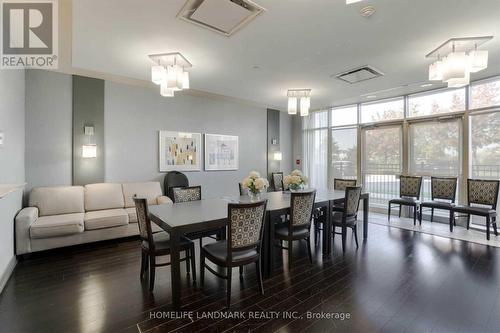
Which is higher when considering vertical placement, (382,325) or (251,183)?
(251,183)

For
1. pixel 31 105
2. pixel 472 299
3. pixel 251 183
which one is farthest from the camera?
pixel 31 105

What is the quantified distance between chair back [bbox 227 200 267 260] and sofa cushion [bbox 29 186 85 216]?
318cm

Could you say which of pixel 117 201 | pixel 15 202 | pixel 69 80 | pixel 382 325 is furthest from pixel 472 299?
pixel 69 80

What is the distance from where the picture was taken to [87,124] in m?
4.32

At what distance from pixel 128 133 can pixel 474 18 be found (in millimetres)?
5437

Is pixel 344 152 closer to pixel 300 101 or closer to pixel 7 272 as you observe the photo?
pixel 300 101

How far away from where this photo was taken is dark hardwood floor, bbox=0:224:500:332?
1982 mm

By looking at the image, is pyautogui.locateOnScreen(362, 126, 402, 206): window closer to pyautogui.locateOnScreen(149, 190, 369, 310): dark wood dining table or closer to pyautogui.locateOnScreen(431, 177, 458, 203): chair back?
pyautogui.locateOnScreen(431, 177, 458, 203): chair back

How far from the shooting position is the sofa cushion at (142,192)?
4.45 m

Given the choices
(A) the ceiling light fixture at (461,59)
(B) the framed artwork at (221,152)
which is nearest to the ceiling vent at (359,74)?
(A) the ceiling light fixture at (461,59)

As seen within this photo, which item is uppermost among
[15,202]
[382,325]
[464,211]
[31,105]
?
[31,105]

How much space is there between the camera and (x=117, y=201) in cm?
429

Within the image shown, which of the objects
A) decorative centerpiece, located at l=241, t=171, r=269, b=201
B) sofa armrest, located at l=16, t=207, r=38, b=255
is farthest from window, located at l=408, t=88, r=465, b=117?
sofa armrest, located at l=16, t=207, r=38, b=255

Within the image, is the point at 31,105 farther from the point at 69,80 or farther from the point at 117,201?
the point at 117,201
